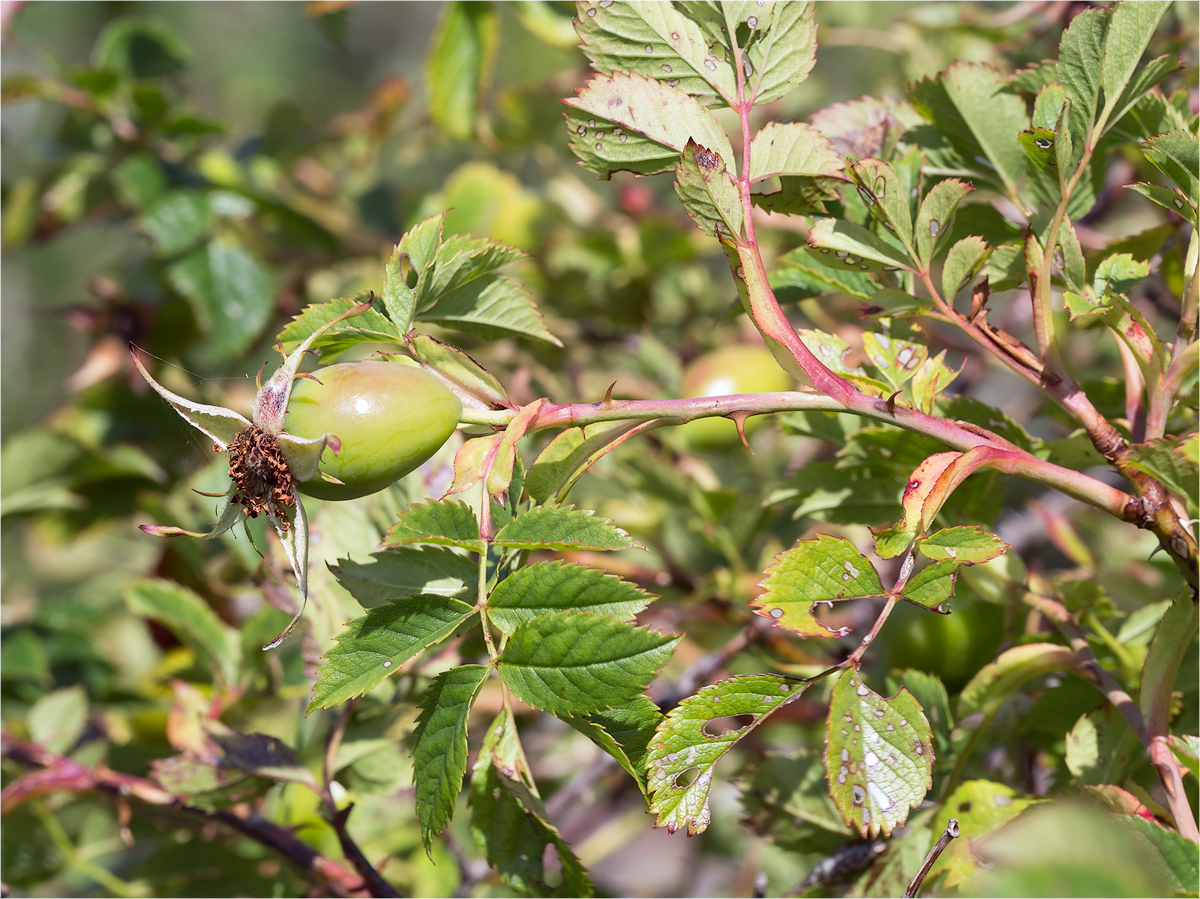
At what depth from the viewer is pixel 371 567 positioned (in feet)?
2.39

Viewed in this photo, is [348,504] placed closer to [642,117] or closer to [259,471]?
[259,471]

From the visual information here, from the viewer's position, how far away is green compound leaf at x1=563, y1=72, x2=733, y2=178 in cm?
70

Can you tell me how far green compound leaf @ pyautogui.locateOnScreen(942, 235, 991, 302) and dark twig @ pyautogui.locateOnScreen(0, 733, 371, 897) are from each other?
2.68 feet

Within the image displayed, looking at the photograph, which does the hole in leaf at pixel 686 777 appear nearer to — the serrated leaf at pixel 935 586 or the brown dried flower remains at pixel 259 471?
the serrated leaf at pixel 935 586

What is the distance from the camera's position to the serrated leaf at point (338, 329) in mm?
674

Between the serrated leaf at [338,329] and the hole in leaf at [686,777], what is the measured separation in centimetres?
38

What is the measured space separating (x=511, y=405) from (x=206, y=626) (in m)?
0.87

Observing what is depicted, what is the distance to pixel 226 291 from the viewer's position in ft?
5.55

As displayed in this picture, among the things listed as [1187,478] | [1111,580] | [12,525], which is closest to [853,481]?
[1187,478]

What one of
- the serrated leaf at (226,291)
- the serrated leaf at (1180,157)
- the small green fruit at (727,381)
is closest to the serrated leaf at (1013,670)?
the serrated leaf at (1180,157)

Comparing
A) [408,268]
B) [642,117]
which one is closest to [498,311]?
[408,268]

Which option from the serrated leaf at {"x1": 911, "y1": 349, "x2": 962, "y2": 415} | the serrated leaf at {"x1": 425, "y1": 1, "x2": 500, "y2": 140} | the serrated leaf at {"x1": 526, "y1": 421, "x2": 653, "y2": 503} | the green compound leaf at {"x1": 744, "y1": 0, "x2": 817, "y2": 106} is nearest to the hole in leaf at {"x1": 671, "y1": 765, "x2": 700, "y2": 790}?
the serrated leaf at {"x1": 526, "y1": 421, "x2": 653, "y2": 503}

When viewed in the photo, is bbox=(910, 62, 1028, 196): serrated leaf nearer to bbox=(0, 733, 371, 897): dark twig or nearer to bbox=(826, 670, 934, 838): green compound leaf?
bbox=(826, 670, 934, 838): green compound leaf

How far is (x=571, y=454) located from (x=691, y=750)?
223 mm
